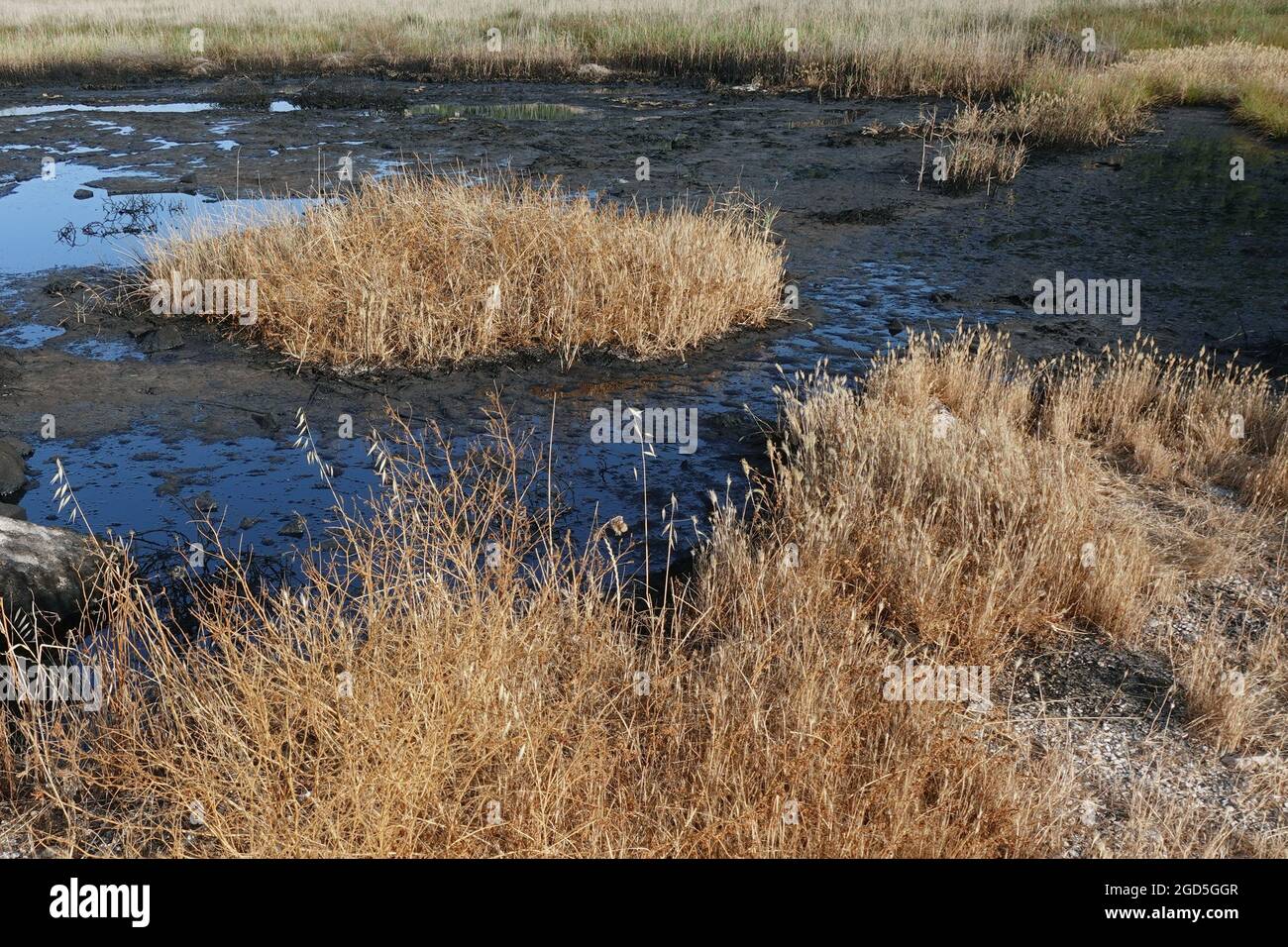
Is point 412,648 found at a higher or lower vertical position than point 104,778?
higher

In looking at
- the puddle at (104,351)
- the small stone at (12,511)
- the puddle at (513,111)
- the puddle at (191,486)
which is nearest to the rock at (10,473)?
the puddle at (191,486)

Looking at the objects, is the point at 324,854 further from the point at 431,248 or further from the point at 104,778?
the point at 431,248

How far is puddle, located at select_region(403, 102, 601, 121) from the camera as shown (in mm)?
19641

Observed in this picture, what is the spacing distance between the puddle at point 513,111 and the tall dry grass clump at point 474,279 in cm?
1133

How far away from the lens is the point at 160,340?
861 centimetres

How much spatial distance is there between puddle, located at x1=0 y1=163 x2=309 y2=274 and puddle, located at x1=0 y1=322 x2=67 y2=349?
3.78ft

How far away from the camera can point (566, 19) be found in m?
30.3

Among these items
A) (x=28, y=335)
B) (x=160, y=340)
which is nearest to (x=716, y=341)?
(x=160, y=340)

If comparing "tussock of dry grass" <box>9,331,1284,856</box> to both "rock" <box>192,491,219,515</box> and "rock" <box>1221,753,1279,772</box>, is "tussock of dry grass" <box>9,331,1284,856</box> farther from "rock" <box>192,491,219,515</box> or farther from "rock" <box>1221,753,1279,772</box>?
"rock" <box>192,491,219,515</box>

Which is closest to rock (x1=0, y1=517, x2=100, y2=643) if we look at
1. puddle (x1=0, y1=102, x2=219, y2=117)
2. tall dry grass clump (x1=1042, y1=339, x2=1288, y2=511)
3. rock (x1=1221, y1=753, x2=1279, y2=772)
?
rock (x1=1221, y1=753, x2=1279, y2=772)

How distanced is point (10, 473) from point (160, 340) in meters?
2.43

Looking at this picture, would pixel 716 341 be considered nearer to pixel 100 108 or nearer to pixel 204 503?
pixel 204 503
